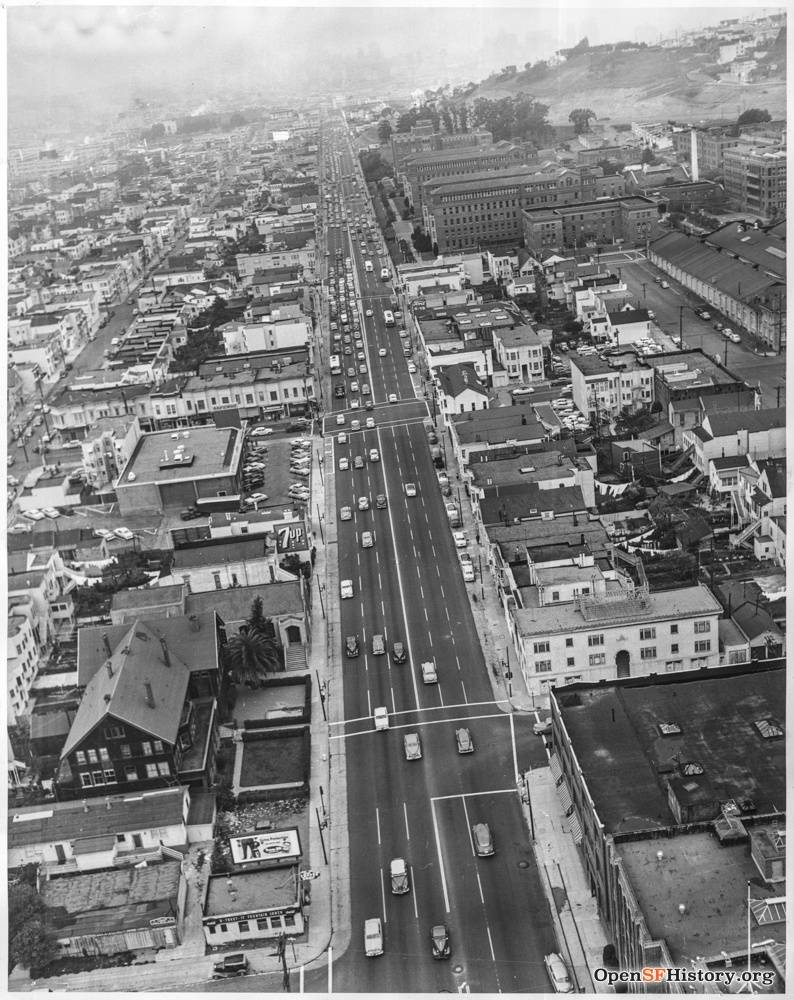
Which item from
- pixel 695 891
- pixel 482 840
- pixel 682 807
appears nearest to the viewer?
pixel 695 891

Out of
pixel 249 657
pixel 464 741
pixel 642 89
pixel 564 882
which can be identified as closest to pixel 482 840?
pixel 564 882

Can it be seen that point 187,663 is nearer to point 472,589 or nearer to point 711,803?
point 472,589

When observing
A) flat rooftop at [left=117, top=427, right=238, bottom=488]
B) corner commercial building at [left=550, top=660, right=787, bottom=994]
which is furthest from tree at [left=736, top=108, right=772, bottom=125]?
corner commercial building at [left=550, top=660, right=787, bottom=994]

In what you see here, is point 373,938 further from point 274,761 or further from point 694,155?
point 694,155

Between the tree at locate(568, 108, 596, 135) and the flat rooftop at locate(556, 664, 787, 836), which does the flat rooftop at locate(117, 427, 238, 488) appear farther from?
the tree at locate(568, 108, 596, 135)

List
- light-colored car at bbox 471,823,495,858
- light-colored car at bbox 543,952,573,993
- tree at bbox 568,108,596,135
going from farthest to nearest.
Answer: tree at bbox 568,108,596,135
light-colored car at bbox 471,823,495,858
light-colored car at bbox 543,952,573,993

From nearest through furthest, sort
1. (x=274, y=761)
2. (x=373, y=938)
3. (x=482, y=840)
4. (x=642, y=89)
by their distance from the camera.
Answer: (x=373, y=938) < (x=482, y=840) < (x=274, y=761) < (x=642, y=89)

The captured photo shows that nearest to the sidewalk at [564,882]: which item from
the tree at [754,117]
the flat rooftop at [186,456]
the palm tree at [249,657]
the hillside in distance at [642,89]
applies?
the palm tree at [249,657]
